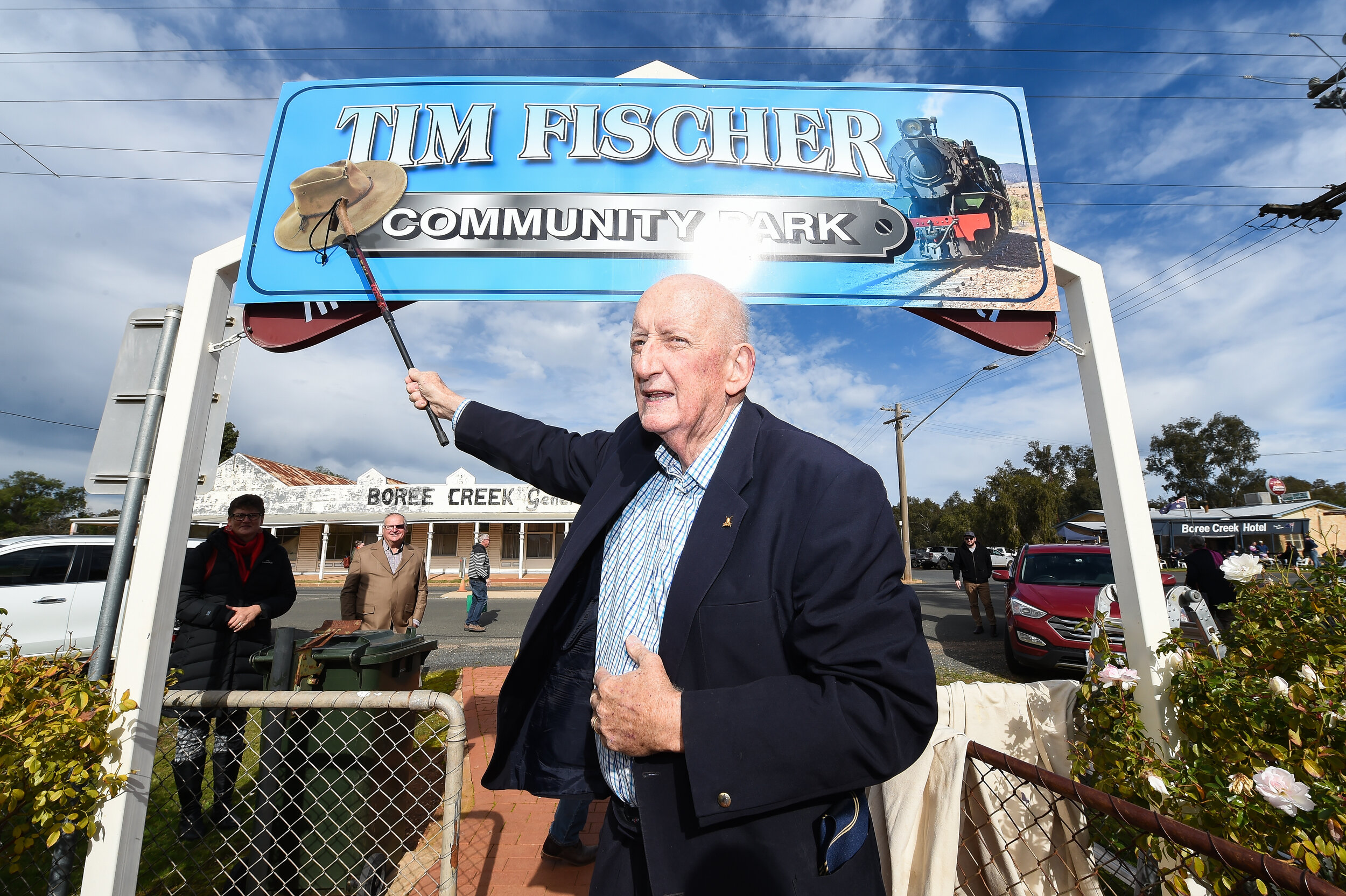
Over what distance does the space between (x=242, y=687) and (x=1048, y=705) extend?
165 inches

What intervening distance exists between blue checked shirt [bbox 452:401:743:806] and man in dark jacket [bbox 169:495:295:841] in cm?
254

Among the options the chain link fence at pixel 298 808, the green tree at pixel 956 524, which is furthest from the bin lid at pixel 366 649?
the green tree at pixel 956 524

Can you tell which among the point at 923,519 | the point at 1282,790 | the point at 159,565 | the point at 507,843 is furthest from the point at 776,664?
the point at 923,519

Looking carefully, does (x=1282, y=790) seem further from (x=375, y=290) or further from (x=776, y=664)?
(x=375, y=290)

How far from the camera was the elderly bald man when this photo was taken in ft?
3.43

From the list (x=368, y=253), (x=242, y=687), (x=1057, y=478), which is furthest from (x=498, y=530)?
(x=1057, y=478)

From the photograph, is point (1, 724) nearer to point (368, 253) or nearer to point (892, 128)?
point (368, 253)

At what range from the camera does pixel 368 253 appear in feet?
7.97

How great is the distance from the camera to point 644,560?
1421 millimetres

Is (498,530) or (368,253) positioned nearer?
(368,253)

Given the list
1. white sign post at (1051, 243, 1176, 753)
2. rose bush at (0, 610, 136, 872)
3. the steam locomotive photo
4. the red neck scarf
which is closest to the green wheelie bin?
rose bush at (0, 610, 136, 872)

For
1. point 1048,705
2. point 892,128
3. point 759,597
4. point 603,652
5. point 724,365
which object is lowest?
point 1048,705

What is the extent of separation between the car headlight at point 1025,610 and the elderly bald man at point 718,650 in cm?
697

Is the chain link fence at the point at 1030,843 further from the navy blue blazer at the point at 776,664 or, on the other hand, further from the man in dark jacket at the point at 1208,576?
the man in dark jacket at the point at 1208,576
